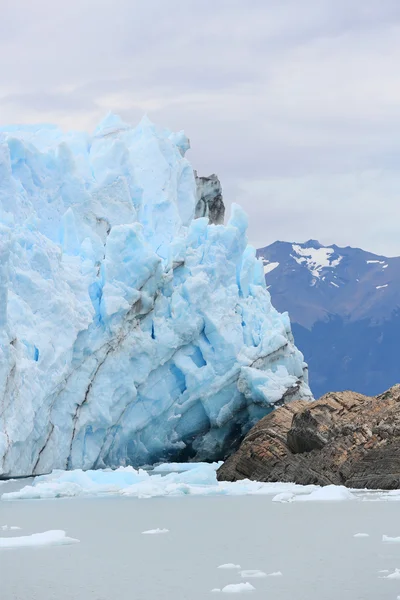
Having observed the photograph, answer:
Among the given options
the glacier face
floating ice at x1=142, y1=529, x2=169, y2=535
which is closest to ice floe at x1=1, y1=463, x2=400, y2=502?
the glacier face

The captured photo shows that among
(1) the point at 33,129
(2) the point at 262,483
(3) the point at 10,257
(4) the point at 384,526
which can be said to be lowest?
(2) the point at 262,483

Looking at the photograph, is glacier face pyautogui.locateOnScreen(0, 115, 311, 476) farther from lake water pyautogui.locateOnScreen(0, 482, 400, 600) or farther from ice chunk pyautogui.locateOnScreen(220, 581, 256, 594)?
ice chunk pyautogui.locateOnScreen(220, 581, 256, 594)

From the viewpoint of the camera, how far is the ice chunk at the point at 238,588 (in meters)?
7.41

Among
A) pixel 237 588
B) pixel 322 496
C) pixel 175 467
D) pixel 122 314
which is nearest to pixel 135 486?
pixel 322 496

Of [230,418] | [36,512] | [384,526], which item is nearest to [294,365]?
[230,418]

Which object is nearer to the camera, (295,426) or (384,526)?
(384,526)

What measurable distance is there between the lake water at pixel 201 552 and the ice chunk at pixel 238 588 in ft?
0.24

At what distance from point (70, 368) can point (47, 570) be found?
42.0 feet

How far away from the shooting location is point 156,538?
423 inches

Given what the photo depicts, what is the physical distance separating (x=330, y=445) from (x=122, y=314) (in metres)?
6.09

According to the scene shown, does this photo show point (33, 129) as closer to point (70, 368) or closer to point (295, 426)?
point (70, 368)

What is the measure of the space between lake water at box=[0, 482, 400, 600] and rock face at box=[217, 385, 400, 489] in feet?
11.2

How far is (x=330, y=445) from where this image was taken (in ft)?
61.4

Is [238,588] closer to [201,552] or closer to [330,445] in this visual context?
[201,552]
